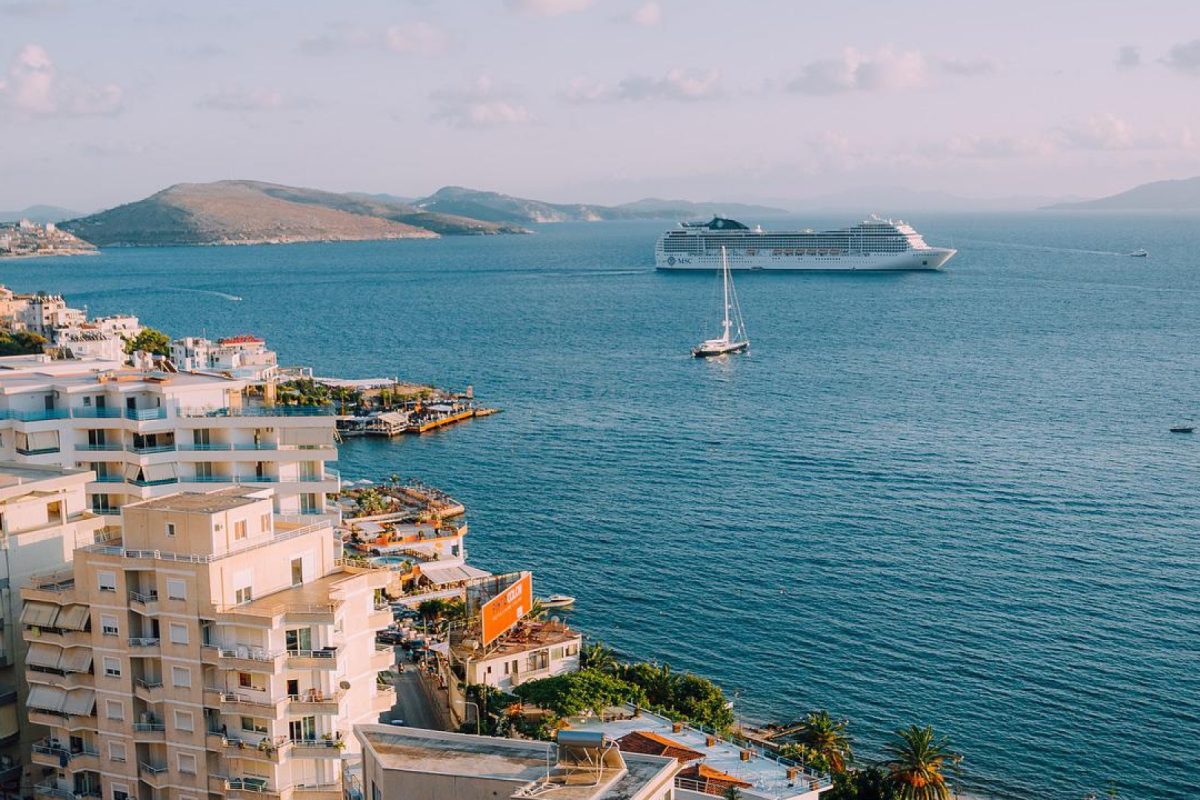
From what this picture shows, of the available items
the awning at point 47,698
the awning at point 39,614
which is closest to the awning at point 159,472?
the awning at point 39,614

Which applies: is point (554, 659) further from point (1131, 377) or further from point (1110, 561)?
point (1131, 377)

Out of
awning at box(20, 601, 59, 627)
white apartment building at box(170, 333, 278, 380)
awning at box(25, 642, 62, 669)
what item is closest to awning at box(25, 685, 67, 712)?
awning at box(25, 642, 62, 669)

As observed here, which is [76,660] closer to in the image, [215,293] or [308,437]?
[308,437]

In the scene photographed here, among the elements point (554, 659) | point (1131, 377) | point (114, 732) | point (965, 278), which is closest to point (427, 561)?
point (554, 659)

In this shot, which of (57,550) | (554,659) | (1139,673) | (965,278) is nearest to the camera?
(57,550)

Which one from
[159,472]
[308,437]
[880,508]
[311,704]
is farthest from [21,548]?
[880,508]
